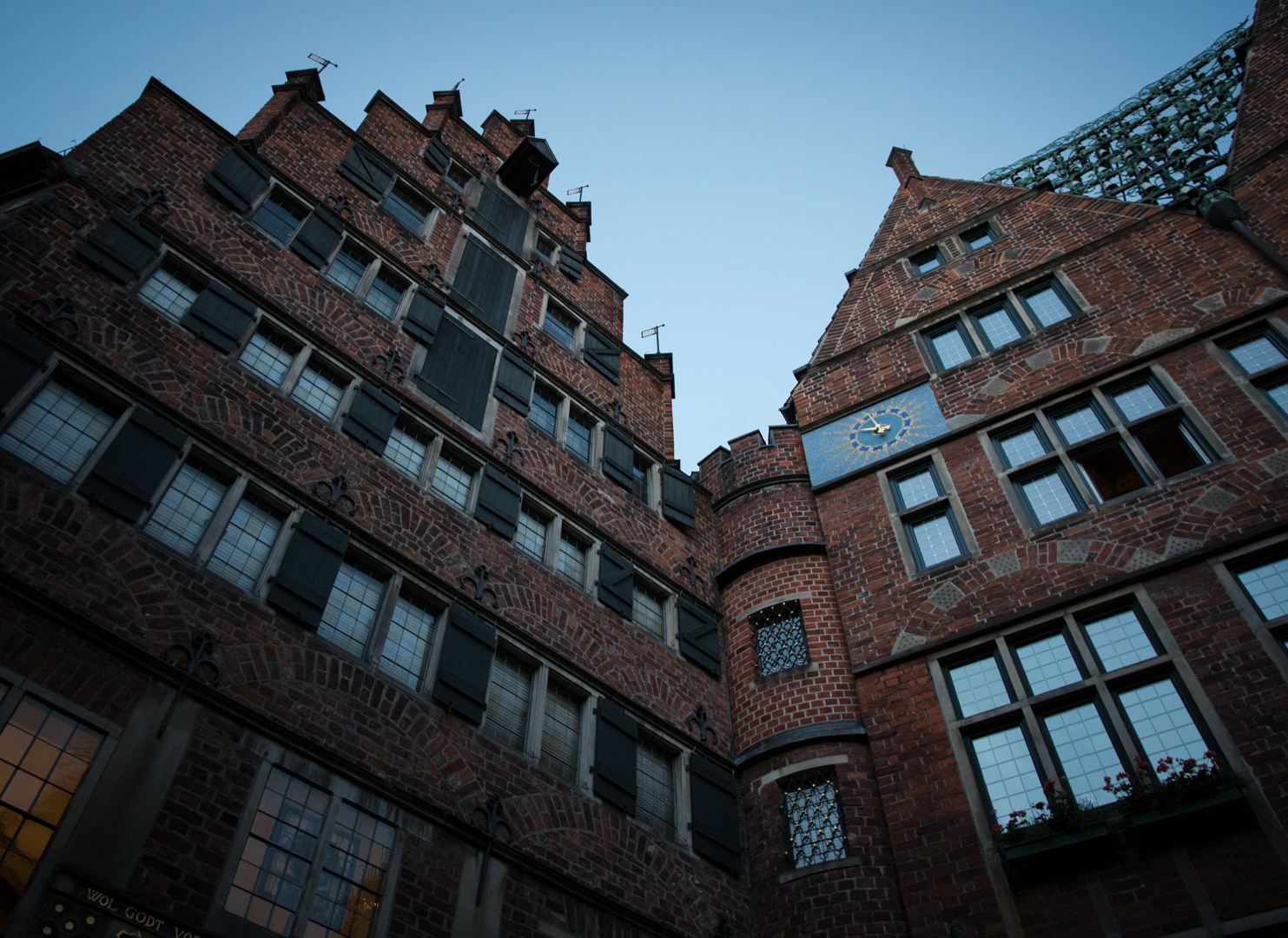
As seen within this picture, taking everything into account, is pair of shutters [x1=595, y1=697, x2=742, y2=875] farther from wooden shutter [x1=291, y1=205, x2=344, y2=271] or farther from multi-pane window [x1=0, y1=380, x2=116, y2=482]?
wooden shutter [x1=291, y1=205, x2=344, y2=271]

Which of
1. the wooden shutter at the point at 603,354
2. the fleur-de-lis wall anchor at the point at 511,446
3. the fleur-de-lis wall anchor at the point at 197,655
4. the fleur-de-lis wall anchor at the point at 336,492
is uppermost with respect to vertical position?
the wooden shutter at the point at 603,354

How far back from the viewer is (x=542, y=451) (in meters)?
14.9

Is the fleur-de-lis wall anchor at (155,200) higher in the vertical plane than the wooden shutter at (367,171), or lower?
lower

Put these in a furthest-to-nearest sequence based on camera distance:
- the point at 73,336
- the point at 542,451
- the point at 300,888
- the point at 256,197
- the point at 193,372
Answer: the point at 542,451
the point at 256,197
the point at 193,372
the point at 73,336
the point at 300,888

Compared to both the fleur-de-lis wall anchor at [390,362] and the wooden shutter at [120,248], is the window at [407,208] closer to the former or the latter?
the fleur-de-lis wall anchor at [390,362]

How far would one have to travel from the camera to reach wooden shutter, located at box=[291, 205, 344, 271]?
45.7ft

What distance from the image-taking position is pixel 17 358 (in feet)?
30.7

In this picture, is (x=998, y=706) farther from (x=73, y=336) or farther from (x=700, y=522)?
(x=73, y=336)

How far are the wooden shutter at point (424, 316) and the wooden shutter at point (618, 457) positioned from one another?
137 inches

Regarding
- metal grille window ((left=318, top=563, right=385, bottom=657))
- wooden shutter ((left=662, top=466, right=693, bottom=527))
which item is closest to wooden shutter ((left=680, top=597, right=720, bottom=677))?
wooden shutter ((left=662, top=466, right=693, bottom=527))

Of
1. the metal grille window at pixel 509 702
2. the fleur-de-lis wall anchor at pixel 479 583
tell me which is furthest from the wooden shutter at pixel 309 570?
the metal grille window at pixel 509 702

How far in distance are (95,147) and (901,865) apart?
13.2 meters

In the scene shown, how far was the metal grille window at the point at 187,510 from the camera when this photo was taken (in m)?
9.38

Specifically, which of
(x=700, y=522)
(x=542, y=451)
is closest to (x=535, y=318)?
(x=542, y=451)
